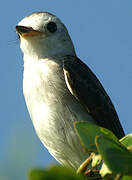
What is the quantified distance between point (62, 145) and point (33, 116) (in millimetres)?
644

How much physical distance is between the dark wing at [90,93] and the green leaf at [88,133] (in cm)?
427

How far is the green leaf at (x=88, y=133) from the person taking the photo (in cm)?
152

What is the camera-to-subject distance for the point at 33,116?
5977mm

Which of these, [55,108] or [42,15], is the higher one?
[42,15]

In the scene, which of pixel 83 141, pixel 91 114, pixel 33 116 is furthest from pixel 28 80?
pixel 83 141

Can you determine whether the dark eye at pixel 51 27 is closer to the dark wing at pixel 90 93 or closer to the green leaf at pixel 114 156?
the dark wing at pixel 90 93

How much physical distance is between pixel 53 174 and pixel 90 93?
522 cm

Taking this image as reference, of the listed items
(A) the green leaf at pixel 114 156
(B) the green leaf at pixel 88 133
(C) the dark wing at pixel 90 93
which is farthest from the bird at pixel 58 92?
(A) the green leaf at pixel 114 156

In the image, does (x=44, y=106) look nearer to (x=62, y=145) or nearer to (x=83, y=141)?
(x=62, y=145)

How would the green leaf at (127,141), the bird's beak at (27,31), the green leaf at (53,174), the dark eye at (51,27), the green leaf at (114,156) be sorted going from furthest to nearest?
the dark eye at (51,27) → the bird's beak at (27,31) → the green leaf at (127,141) → the green leaf at (114,156) → the green leaf at (53,174)

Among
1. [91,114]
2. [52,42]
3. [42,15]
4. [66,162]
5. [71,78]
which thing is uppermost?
[42,15]

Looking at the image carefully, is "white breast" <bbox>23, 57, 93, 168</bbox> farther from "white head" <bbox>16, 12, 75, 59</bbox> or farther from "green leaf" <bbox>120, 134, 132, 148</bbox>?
"green leaf" <bbox>120, 134, 132, 148</bbox>

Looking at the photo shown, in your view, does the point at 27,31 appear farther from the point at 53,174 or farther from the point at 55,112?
the point at 53,174

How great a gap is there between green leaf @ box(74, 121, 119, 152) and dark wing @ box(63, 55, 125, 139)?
427 cm
